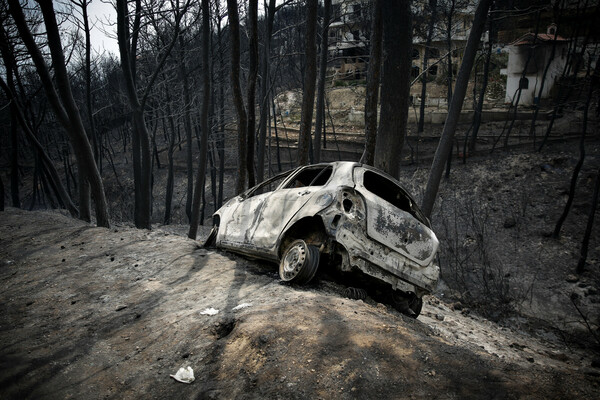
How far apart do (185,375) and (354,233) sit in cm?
246

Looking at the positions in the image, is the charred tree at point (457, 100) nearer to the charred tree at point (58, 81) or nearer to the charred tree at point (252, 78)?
the charred tree at point (252, 78)

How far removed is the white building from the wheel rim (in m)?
34.1

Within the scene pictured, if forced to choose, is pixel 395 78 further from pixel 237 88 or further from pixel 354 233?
pixel 354 233

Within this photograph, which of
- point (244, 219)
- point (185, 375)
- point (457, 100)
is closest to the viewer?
point (185, 375)

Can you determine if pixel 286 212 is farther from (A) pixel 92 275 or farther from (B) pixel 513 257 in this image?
(B) pixel 513 257

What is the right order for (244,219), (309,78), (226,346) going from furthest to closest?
1. (309,78)
2. (244,219)
3. (226,346)

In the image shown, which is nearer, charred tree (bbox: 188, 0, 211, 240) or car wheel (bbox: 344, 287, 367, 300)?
car wheel (bbox: 344, 287, 367, 300)

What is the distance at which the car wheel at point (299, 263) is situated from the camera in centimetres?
507

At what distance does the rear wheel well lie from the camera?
537 centimetres

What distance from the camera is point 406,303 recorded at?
5.75 metres

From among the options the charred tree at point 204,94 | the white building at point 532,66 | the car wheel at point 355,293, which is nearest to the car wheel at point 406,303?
the car wheel at point 355,293

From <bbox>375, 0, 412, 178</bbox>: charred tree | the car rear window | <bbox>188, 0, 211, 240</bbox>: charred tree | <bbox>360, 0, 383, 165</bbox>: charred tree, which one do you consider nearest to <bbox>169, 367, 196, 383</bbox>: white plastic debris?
the car rear window

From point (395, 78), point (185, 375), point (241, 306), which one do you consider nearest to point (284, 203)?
point (241, 306)

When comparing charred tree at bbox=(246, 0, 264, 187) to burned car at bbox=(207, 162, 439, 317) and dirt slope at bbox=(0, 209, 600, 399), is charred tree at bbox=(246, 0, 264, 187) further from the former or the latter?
burned car at bbox=(207, 162, 439, 317)
